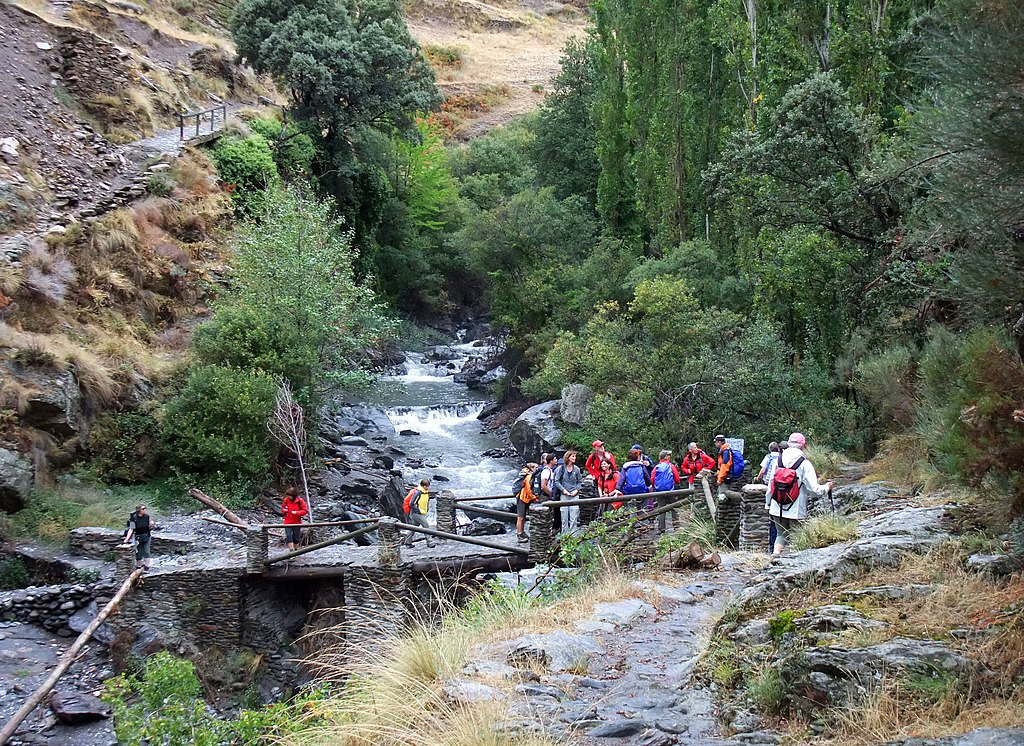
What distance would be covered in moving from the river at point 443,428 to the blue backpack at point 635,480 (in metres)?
10.1

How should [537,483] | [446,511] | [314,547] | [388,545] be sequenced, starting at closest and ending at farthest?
[388,545]
[314,547]
[537,483]
[446,511]

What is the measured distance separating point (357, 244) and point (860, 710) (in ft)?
122

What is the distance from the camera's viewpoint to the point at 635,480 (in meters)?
13.0

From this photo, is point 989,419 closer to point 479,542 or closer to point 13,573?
point 479,542

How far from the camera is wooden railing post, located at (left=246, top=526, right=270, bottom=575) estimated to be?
47.5ft

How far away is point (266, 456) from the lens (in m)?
21.0

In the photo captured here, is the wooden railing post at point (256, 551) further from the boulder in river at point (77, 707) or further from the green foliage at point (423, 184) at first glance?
the green foliage at point (423, 184)

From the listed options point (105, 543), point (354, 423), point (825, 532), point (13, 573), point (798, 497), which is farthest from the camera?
point (354, 423)

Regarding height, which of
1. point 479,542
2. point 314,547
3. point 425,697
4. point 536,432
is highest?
point 425,697

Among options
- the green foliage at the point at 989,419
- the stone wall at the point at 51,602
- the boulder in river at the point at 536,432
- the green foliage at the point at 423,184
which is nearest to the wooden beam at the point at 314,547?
the stone wall at the point at 51,602

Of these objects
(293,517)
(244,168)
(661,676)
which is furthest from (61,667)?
(244,168)

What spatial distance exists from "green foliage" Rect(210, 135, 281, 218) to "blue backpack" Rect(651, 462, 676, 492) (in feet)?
66.6

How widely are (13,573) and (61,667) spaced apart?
4.98 meters

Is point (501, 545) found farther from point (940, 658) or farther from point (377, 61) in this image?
point (377, 61)
